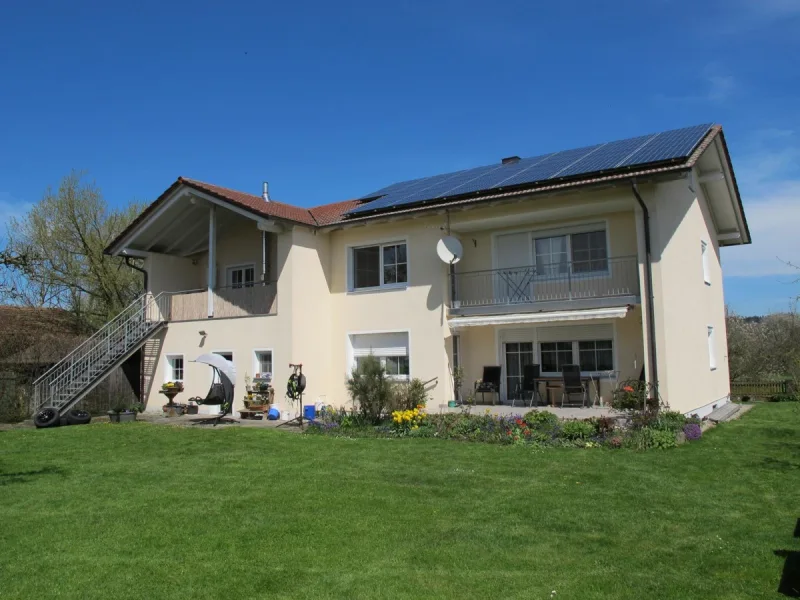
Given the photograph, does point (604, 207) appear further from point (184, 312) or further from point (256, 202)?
point (184, 312)

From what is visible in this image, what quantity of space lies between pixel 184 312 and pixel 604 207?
14.9 m

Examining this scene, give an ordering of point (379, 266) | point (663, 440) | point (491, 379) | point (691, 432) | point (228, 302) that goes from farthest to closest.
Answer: point (228, 302) < point (379, 266) < point (491, 379) < point (691, 432) < point (663, 440)

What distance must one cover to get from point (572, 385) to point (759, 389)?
13.1 meters

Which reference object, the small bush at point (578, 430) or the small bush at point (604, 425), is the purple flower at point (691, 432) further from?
the small bush at point (578, 430)

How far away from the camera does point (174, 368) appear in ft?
76.9

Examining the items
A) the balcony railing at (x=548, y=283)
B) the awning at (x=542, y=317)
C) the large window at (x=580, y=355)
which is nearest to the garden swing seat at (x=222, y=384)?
the awning at (x=542, y=317)

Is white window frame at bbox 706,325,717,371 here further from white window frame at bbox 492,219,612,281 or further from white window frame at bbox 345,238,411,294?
white window frame at bbox 345,238,411,294

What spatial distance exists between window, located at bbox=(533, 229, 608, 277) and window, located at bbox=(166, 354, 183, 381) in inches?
522

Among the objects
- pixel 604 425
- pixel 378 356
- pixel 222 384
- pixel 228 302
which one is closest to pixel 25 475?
Answer: pixel 222 384

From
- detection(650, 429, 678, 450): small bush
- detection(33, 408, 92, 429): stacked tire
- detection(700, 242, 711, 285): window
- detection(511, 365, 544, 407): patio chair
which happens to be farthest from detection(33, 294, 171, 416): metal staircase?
detection(700, 242, 711, 285): window

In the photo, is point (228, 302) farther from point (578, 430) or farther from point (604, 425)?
point (604, 425)

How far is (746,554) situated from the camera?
6.56 m

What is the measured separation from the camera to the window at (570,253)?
18.2 m

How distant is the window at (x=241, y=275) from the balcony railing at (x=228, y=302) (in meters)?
0.21
